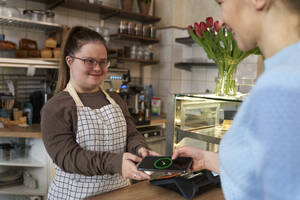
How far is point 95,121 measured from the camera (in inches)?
51.3

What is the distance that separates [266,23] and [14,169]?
2.42m

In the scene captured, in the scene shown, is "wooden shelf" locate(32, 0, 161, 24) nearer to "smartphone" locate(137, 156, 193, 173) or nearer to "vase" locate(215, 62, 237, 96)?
"vase" locate(215, 62, 237, 96)

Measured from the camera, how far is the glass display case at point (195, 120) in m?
1.34

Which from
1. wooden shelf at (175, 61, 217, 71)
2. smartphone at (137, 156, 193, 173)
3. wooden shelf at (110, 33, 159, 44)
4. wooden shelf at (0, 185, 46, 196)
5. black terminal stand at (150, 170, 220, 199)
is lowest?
wooden shelf at (0, 185, 46, 196)

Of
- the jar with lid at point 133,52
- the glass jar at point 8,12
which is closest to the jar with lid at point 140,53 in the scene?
the jar with lid at point 133,52

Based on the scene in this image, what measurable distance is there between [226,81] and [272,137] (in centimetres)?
107

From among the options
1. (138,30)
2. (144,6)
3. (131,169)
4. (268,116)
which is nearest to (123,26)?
(138,30)

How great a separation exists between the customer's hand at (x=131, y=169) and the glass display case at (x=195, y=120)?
0.41 m

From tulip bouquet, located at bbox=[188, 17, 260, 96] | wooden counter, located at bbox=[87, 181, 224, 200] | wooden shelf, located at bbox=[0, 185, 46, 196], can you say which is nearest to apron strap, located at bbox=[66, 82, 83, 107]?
wooden counter, located at bbox=[87, 181, 224, 200]

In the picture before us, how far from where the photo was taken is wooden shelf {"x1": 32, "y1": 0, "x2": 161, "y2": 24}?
9.16ft

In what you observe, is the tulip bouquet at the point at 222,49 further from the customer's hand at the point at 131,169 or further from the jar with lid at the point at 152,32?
the jar with lid at the point at 152,32

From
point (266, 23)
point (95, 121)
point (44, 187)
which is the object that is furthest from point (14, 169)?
point (266, 23)

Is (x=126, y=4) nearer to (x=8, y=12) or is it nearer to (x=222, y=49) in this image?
(x=8, y=12)

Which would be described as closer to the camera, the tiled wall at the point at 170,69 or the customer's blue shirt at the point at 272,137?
the customer's blue shirt at the point at 272,137
